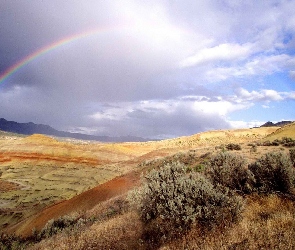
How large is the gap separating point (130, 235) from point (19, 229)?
1843 centimetres

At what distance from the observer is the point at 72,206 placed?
24.1m

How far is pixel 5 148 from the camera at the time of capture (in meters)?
79.2

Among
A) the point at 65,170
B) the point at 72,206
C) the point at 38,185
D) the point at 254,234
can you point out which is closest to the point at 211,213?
the point at 254,234

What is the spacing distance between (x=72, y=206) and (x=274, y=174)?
1876 centimetres

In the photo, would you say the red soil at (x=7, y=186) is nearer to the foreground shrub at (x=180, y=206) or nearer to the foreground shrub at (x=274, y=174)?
the foreground shrub at (x=180, y=206)

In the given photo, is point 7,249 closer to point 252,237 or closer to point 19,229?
point 19,229

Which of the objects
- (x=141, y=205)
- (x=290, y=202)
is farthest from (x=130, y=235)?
(x=290, y=202)

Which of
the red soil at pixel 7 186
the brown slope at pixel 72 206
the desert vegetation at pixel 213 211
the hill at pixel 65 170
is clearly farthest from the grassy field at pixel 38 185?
the desert vegetation at pixel 213 211

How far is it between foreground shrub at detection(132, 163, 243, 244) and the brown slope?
1537 centimetres

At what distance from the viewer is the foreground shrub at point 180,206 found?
7059mm

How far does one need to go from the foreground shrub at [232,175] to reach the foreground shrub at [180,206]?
2098mm

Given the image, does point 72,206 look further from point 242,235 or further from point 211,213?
point 242,235

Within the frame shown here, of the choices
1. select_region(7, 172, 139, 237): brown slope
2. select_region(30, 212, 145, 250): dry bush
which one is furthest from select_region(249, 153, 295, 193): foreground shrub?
select_region(7, 172, 139, 237): brown slope

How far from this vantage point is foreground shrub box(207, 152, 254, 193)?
9.92 metres
